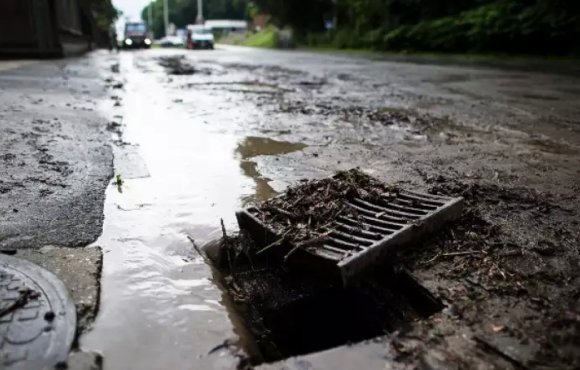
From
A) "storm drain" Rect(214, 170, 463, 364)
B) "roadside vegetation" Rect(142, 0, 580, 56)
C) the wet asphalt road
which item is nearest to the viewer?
the wet asphalt road

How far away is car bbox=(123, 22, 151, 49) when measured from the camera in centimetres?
4088

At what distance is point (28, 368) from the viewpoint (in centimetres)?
158

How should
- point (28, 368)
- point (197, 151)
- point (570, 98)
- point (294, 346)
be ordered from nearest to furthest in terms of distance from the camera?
point (28, 368), point (294, 346), point (197, 151), point (570, 98)

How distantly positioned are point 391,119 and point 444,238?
413cm

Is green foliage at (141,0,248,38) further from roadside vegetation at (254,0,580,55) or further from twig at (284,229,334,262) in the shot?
twig at (284,229,334,262)

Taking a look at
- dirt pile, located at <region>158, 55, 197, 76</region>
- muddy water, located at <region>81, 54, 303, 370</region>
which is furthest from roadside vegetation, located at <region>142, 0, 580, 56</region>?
muddy water, located at <region>81, 54, 303, 370</region>

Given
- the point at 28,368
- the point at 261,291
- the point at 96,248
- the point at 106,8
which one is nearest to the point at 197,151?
the point at 96,248

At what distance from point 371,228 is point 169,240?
41.1 inches

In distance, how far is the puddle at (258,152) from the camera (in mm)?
3441

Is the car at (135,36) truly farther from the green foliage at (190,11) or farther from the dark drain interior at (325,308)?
the green foliage at (190,11)

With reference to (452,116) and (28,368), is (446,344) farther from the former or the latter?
(452,116)

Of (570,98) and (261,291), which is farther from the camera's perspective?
(570,98)

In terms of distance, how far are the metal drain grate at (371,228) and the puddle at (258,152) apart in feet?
2.52

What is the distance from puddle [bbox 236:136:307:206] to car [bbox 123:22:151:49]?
38964 mm
